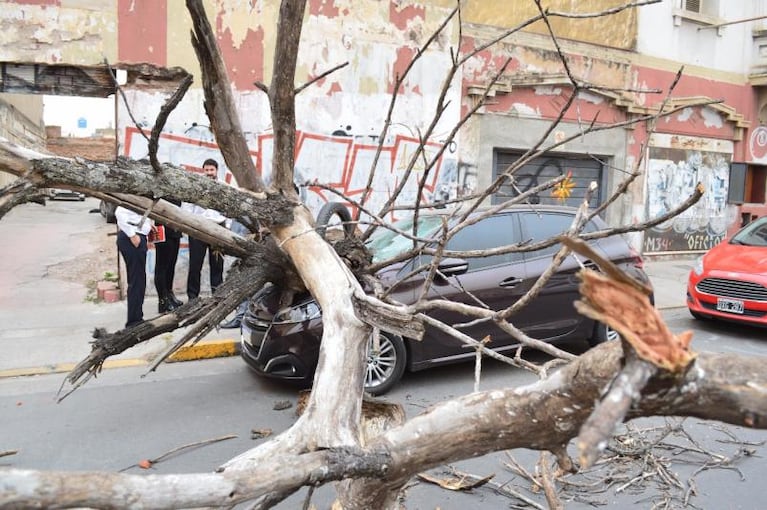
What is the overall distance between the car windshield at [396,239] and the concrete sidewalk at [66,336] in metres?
1.98

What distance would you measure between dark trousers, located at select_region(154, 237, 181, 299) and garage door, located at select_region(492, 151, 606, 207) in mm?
5942

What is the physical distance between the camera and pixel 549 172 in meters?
12.0

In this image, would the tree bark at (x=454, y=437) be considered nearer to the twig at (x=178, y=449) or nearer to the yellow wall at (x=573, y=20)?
the twig at (x=178, y=449)

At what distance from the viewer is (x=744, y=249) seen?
8000mm

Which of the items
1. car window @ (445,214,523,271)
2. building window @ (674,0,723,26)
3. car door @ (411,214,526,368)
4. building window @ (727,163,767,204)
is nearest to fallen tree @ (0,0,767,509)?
car door @ (411,214,526,368)

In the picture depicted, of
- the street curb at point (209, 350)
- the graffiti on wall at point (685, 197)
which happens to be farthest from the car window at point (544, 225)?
the graffiti on wall at point (685, 197)

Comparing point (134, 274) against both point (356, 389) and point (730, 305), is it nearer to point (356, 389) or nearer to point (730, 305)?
point (356, 389)

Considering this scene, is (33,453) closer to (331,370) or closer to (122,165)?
(122,165)

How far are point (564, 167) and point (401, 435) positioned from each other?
1095 centimetres

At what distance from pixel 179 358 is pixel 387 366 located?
2.54 m

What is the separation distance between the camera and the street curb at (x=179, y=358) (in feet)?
19.7

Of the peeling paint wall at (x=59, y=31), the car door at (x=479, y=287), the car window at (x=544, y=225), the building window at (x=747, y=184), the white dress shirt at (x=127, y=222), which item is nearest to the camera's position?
the car door at (x=479, y=287)

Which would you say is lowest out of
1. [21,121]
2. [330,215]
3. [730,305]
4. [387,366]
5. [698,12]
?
[387,366]

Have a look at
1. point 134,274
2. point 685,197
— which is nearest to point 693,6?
point 685,197
